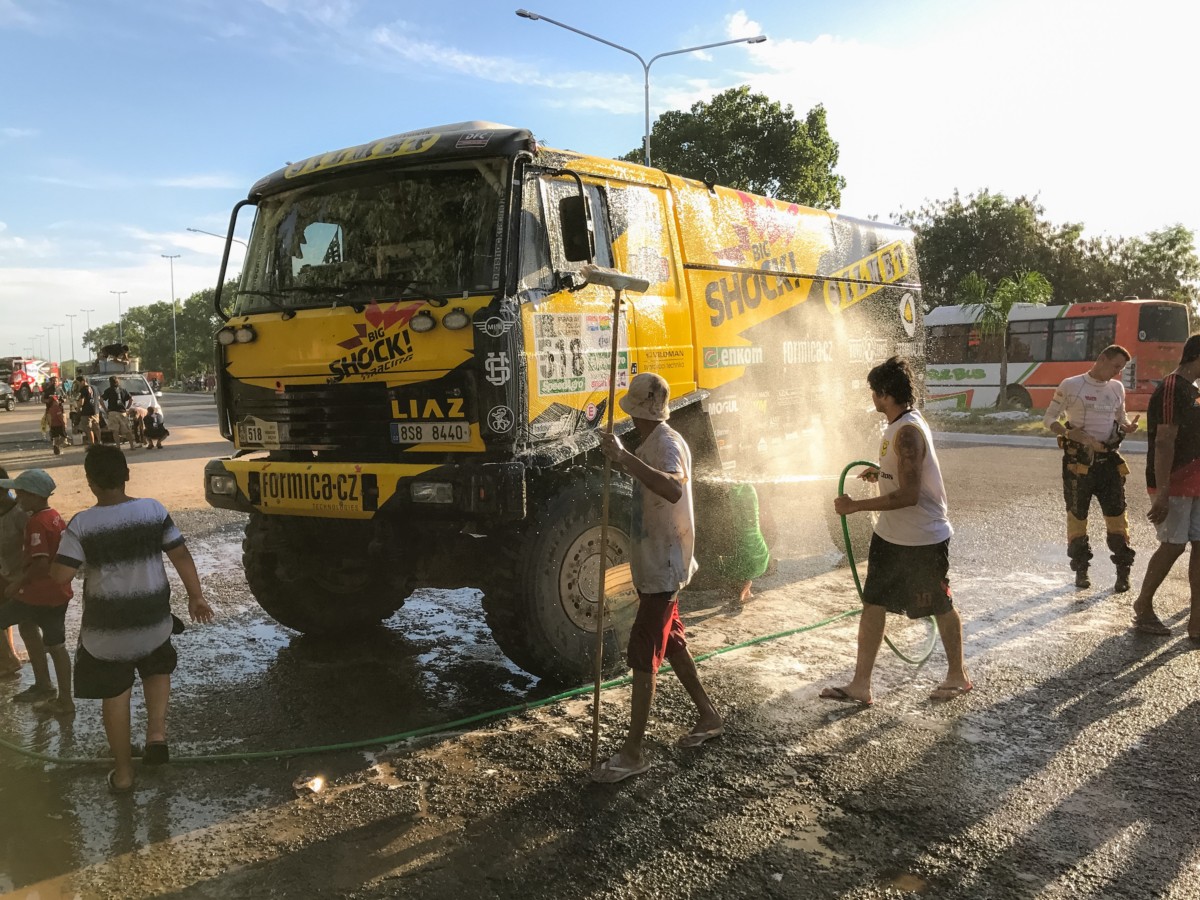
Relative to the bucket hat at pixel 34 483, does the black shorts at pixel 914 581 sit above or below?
below

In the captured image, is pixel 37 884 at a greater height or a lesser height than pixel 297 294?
lesser

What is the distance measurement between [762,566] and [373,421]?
3084 millimetres

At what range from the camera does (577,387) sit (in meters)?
5.00

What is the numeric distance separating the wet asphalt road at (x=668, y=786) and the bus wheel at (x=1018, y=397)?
22280 mm

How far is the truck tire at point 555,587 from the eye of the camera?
462 centimetres

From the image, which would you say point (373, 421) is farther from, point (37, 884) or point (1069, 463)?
point (1069, 463)

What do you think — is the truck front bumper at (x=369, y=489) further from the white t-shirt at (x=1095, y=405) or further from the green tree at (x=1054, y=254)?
the green tree at (x=1054, y=254)

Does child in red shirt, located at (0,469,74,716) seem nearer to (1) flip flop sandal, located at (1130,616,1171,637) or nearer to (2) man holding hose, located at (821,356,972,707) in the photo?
(2) man holding hose, located at (821,356,972,707)

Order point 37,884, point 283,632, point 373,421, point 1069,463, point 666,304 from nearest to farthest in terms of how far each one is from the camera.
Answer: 1. point 37,884
2. point 373,421
3. point 666,304
4. point 283,632
5. point 1069,463

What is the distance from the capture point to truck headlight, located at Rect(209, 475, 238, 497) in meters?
5.13

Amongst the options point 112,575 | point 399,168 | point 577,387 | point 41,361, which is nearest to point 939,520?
point 577,387

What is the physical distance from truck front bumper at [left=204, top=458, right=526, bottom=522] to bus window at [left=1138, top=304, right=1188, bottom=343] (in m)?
23.5

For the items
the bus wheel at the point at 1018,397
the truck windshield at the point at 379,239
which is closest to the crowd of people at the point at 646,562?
the truck windshield at the point at 379,239

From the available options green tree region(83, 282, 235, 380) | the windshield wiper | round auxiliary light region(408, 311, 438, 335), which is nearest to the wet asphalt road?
round auxiliary light region(408, 311, 438, 335)
